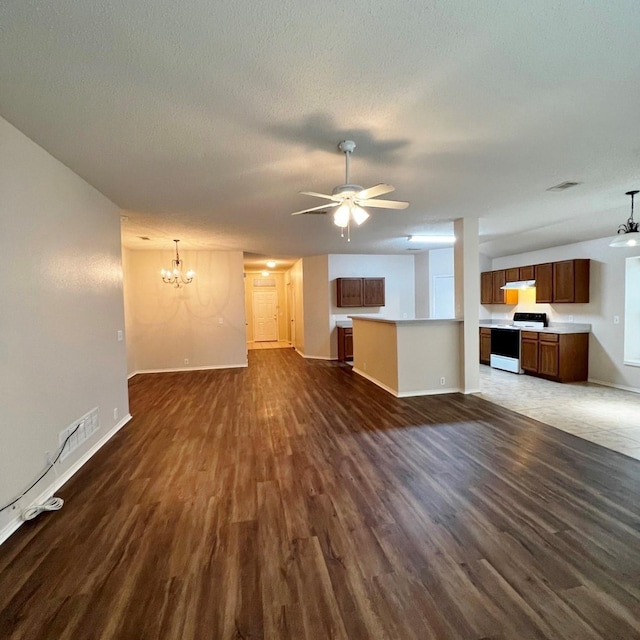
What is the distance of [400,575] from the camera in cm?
170

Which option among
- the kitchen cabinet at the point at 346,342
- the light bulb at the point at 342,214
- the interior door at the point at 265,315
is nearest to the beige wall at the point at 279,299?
the interior door at the point at 265,315

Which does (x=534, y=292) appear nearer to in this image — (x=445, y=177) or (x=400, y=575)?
(x=445, y=177)

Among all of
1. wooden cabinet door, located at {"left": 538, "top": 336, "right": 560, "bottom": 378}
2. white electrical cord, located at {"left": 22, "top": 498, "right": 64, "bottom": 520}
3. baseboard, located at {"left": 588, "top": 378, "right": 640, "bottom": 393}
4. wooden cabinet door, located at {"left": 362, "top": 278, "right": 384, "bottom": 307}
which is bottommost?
baseboard, located at {"left": 588, "top": 378, "right": 640, "bottom": 393}

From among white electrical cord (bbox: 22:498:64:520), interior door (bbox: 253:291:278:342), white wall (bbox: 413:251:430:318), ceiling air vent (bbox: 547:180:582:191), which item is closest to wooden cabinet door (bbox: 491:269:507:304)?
white wall (bbox: 413:251:430:318)

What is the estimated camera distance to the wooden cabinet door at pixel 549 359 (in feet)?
19.0

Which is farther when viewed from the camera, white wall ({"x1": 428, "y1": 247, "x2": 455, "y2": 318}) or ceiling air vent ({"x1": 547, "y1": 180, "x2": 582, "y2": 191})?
white wall ({"x1": 428, "y1": 247, "x2": 455, "y2": 318})

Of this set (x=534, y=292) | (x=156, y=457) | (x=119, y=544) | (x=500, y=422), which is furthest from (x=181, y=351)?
(x=534, y=292)

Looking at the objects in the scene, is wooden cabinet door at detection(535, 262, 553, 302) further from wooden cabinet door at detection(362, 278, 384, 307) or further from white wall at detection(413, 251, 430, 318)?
wooden cabinet door at detection(362, 278, 384, 307)

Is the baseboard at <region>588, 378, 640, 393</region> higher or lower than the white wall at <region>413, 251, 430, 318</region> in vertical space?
lower

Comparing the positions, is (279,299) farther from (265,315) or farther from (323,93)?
(323,93)

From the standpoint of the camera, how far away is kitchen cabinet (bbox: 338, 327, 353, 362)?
8.18 meters

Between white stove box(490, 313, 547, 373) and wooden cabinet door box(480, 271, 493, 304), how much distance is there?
0.79 meters

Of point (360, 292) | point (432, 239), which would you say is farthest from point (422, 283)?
point (432, 239)

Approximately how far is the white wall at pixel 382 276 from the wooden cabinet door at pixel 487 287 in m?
1.65
